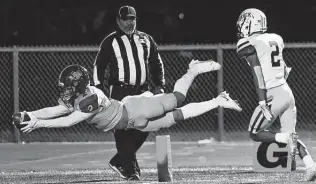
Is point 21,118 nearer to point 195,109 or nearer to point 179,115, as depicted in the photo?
point 179,115

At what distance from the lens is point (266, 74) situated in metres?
12.9

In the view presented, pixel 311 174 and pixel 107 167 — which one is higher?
pixel 311 174

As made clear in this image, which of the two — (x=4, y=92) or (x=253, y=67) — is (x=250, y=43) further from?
(x=4, y=92)

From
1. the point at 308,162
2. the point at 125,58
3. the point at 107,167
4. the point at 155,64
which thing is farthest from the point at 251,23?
the point at 107,167

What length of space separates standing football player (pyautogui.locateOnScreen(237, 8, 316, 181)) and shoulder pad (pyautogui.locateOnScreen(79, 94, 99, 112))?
2215 millimetres

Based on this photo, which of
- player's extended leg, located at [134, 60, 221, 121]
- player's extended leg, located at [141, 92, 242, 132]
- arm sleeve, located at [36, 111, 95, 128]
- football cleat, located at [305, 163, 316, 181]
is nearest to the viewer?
arm sleeve, located at [36, 111, 95, 128]

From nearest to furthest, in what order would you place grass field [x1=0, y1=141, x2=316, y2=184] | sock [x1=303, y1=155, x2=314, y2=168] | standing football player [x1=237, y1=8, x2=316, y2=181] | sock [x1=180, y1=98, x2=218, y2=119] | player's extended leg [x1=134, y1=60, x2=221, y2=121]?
player's extended leg [x1=134, y1=60, x2=221, y2=121]
sock [x1=180, y1=98, x2=218, y2=119]
sock [x1=303, y1=155, x2=314, y2=168]
standing football player [x1=237, y1=8, x2=316, y2=181]
grass field [x1=0, y1=141, x2=316, y2=184]

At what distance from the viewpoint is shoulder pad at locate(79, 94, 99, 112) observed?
11.4 metres

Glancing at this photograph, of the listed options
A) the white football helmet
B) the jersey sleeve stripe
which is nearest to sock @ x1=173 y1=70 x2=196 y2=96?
the jersey sleeve stripe

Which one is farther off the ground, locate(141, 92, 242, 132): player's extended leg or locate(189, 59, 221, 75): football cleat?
locate(189, 59, 221, 75): football cleat

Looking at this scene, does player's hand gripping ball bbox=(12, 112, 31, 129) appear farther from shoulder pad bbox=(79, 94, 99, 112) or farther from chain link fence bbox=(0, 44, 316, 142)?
chain link fence bbox=(0, 44, 316, 142)

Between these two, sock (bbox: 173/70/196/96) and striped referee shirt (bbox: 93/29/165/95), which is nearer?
sock (bbox: 173/70/196/96)

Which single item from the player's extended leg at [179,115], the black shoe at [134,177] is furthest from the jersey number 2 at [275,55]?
the black shoe at [134,177]

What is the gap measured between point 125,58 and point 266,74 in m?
1.66
